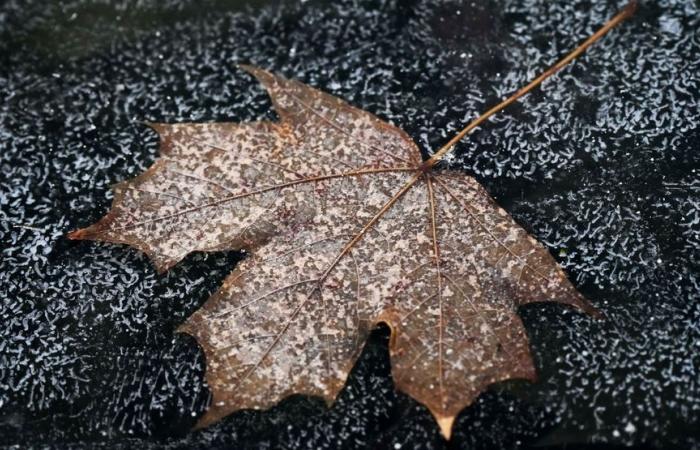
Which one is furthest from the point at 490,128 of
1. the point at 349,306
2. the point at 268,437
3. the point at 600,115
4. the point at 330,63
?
the point at 268,437

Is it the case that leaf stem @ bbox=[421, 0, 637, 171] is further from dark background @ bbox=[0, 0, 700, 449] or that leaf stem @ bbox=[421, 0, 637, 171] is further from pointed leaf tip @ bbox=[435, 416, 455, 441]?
pointed leaf tip @ bbox=[435, 416, 455, 441]

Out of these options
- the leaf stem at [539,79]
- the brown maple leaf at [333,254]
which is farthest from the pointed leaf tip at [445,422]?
the leaf stem at [539,79]

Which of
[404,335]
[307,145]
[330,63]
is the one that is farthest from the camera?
[330,63]

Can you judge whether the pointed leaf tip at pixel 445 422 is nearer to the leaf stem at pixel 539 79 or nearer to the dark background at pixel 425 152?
the dark background at pixel 425 152

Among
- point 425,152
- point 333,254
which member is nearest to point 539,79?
point 425,152

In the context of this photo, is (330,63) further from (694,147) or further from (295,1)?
(694,147)

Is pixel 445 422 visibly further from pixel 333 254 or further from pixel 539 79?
pixel 539 79
